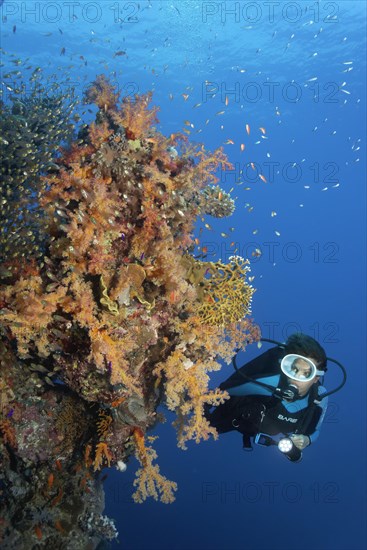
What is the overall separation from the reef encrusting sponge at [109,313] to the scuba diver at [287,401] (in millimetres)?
775

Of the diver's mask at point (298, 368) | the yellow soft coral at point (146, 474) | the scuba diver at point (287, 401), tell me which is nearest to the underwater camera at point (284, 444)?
the scuba diver at point (287, 401)

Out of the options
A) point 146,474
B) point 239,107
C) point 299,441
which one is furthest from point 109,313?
point 239,107

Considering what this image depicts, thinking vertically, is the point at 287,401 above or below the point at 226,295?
below

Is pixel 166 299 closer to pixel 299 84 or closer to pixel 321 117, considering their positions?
pixel 299 84

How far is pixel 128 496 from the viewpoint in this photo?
108 ft

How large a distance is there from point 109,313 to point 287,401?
9.77 ft

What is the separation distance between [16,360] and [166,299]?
2.32 meters

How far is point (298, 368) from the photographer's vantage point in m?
5.58

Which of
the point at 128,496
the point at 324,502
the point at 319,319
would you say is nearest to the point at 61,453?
the point at 128,496

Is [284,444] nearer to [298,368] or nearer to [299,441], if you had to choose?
[299,441]

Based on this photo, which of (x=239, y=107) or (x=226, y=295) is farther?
(x=239, y=107)

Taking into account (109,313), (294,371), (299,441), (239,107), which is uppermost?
(239,107)

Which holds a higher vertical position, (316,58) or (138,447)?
(316,58)

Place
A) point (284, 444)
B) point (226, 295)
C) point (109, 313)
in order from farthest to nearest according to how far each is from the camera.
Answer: point (284, 444), point (226, 295), point (109, 313)
